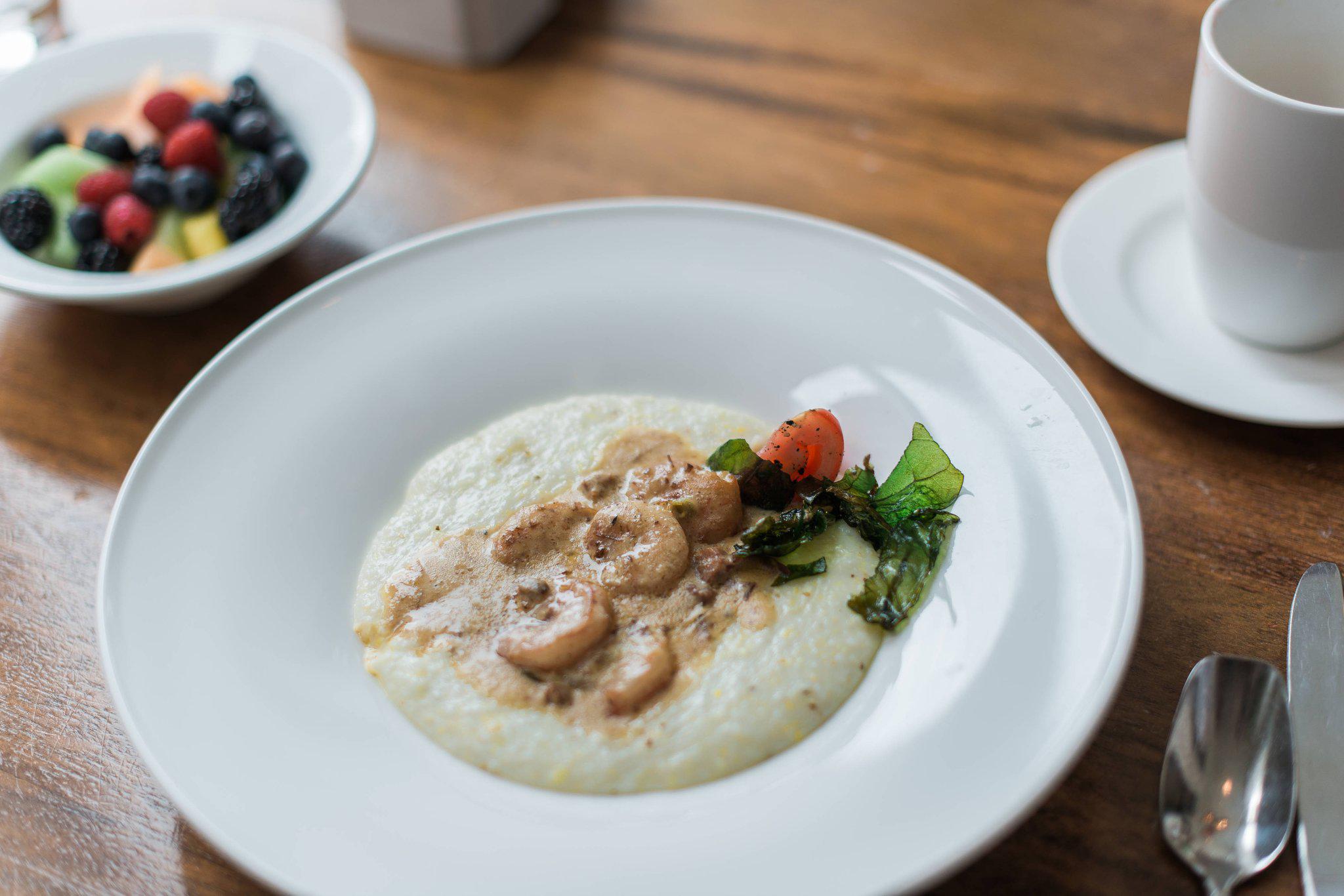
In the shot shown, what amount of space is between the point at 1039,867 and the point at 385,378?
52.2 inches

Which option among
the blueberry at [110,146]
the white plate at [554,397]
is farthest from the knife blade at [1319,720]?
the blueberry at [110,146]

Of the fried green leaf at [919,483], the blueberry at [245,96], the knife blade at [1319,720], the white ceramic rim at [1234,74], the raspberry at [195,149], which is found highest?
the white ceramic rim at [1234,74]

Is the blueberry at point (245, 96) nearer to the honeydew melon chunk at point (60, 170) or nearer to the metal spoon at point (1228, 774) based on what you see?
the honeydew melon chunk at point (60, 170)

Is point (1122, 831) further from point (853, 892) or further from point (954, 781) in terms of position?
point (853, 892)

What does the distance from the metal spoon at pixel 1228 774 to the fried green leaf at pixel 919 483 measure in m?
0.42

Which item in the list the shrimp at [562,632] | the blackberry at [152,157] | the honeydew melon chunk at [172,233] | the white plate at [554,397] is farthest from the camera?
the blackberry at [152,157]

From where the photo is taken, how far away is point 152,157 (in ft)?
7.52

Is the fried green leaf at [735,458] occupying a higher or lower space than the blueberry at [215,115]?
lower

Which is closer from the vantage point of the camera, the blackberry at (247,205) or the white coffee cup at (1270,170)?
the white coffee cup at (1270,170)

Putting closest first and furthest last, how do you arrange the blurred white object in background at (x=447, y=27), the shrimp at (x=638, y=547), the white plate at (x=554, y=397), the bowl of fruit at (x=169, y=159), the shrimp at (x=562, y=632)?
the white plate at (x=554, y=397) < the shrimp at (x=562, y=632) < the shrimp at (x=638, y=547) < the bowl of fruit at (x=169, y=159) < the blurred white object in background at (x=447, y=27)

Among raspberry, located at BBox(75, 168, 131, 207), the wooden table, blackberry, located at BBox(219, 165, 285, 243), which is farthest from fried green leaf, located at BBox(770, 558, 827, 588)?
raspberry, located at BBox(75, 168, 131, 207)

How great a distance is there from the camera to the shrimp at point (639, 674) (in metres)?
1.44

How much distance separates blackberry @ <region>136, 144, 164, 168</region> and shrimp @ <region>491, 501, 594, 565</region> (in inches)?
52.2

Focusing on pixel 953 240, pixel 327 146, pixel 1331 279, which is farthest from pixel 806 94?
pixel 1331 279
